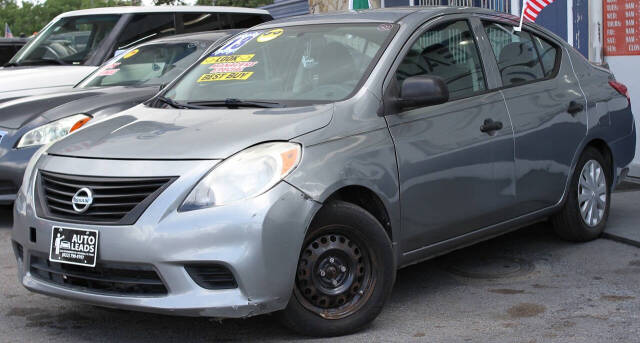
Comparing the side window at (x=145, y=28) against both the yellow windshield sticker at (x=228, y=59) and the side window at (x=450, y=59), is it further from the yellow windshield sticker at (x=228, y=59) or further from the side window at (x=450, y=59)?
the side window at (x=450, y=59)

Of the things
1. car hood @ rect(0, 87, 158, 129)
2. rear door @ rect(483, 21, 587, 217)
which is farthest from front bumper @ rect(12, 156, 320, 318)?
car hood @ rect(0, 87, 158, 129)

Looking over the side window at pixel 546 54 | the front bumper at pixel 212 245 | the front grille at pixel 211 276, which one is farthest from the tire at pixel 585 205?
the front grille at pixel 211 276

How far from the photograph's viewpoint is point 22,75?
10.6 m

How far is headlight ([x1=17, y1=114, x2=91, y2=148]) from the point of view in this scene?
25.6ft

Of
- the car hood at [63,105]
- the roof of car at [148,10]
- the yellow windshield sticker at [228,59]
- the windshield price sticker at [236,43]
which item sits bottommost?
the car hood at [63,105]

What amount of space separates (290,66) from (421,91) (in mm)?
853

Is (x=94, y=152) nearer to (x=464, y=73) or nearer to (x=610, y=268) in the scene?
(x=464, y=73)

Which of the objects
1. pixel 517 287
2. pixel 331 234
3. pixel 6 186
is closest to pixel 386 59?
pixel 331 234

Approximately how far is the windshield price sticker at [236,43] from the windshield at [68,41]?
5.62 meters

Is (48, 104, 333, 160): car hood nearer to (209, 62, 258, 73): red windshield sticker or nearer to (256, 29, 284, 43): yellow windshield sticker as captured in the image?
(209, 62, 258, 73): red windshield sticker

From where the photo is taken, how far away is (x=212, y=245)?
430cm

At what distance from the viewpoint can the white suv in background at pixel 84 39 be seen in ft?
35.1

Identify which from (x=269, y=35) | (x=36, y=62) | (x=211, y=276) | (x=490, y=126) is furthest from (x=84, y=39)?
(x=211, y=276)

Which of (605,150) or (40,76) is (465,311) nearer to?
(605,150)
